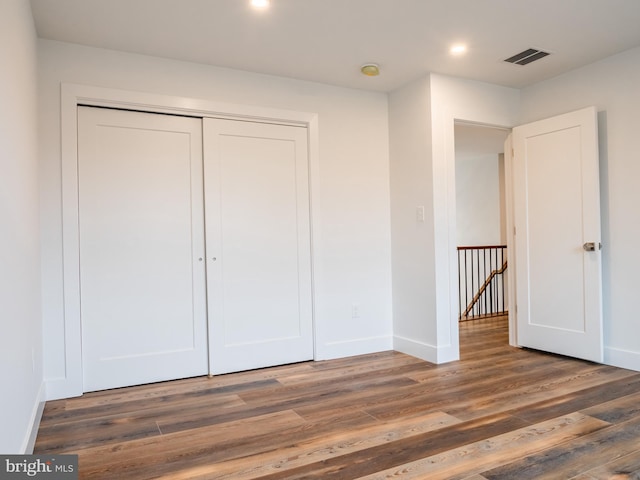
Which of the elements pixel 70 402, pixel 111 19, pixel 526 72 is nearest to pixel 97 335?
pixel 70 402

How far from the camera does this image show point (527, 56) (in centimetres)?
345

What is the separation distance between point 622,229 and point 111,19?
12.9 feet

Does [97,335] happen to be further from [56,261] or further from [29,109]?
[29,109]

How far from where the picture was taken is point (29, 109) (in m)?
2.49

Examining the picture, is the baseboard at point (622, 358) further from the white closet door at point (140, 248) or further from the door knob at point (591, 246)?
the white closet door at point (140, 248)

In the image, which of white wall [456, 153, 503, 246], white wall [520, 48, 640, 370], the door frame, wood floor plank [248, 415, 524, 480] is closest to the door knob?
white wall [520, 48, 640, 370]

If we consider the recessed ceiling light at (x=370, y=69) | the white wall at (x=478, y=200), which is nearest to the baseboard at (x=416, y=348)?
the recessed ceiling light at (x=370, y=69)

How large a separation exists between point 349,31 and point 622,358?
3.20m

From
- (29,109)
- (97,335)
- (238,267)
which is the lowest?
(97,335)

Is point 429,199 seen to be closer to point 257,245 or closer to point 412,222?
point 412,222

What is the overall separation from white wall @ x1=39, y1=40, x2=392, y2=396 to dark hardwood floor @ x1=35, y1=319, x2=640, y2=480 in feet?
1.89

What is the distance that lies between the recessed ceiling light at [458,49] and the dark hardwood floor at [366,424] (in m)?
2.43

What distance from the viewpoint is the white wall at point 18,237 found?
1655 millimetres

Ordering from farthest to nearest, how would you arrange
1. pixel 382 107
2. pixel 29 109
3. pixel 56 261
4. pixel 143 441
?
pixel 382 107, pixel 56 261, pixel 29 109, pixel 143 441
